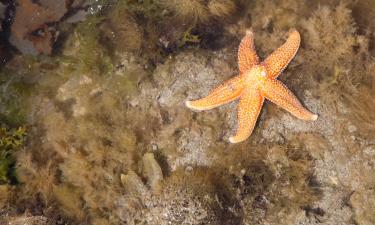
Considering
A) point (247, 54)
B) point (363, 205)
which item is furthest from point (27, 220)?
point (363, 205)

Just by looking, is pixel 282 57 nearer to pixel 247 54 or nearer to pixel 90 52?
pixel 247 54

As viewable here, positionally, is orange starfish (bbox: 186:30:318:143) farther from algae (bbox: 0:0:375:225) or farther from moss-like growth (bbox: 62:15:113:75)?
moss-like growth (bbox: 62:15:113:75)

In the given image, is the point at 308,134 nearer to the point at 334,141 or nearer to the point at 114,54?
the point at 334,141

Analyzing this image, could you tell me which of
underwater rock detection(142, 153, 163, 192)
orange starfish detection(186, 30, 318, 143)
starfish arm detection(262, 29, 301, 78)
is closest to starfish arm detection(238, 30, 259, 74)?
orange starfish detection(186, 30, 318, 143)

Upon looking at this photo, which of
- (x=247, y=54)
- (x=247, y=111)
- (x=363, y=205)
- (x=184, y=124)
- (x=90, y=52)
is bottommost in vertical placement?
(x=363, y=205)

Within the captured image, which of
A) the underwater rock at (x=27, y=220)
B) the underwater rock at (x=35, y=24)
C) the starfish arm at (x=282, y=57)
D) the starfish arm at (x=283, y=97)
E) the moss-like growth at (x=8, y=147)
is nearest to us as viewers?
the starfish arm at (x=283, y=97)

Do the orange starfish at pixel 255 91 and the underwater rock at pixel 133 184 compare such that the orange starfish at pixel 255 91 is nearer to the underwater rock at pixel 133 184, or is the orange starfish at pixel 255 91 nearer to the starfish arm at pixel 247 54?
the starfish arm at pixel 247 54

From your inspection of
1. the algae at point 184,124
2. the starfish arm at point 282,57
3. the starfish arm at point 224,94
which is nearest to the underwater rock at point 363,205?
the algae at point 184,124
